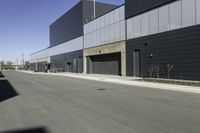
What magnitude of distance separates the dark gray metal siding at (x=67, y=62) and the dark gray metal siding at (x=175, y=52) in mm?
23907

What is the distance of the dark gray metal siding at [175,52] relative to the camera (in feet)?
76.8

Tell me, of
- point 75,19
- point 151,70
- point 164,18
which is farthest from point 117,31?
point 75,19

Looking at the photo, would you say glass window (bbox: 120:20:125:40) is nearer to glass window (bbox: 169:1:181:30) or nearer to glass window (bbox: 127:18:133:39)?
glass window (bbox: 127:18:133:39)

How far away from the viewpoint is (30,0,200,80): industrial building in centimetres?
2431

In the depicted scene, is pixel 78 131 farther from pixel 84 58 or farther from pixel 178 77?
pixel 84 58

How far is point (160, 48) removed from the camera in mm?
28266

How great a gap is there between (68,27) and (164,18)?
129 ft

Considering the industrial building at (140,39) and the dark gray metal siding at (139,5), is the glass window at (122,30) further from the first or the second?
the dark gray metal siding at (139,5)

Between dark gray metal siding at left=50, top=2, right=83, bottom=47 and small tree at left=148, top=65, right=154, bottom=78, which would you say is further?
dark gray metal siding at left=50, top=2, right=83, bottom=47

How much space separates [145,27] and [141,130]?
2549 centimetres

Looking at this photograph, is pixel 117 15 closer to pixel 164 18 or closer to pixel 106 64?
pixel 106 64

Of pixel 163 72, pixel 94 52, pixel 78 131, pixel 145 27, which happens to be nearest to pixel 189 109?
pixel 78 131

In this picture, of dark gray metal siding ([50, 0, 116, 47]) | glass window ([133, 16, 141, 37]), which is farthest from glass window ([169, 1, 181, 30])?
dark gray metal siding ([50, 0, 116, 47])

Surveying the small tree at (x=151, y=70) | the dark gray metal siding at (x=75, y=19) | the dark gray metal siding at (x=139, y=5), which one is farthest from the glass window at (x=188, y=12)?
the dark gray metal siding at (x=75, y=19)
